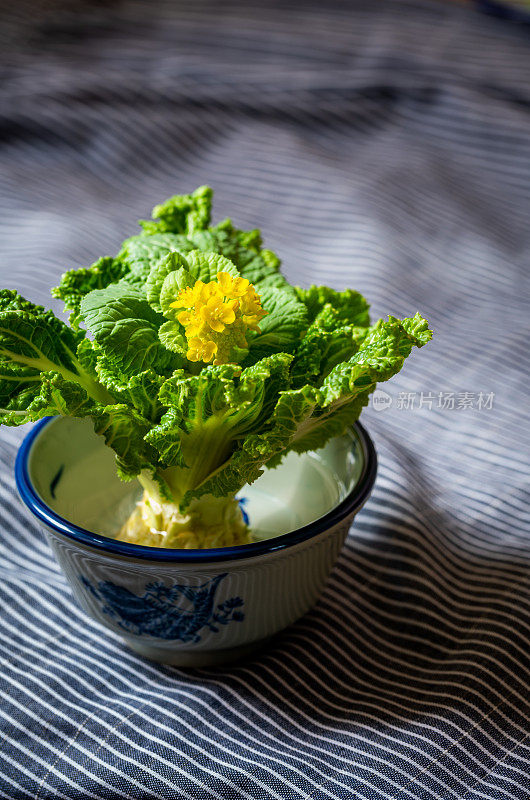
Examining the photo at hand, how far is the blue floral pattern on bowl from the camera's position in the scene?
51 cm

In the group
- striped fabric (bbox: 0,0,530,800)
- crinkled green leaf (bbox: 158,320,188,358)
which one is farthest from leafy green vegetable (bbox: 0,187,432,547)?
striped fabric (bbox: 0,0,530,800)

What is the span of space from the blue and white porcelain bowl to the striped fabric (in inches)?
2.6

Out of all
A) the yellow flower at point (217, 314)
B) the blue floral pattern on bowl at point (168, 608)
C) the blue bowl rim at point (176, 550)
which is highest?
the yellow flower at point (217, 314)

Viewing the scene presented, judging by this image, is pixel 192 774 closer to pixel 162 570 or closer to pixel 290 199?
pixel 162 570

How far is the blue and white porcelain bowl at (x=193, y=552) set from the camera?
1.61 feet

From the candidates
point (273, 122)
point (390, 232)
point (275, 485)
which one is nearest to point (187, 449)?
point (275, 485)

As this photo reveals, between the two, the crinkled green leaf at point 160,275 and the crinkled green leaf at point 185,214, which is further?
the crinkled green leaf at point 185,214

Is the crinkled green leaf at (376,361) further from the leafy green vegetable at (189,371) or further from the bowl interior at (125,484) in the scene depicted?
the bowl interior at (125,484)

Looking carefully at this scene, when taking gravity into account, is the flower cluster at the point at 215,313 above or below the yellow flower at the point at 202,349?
above

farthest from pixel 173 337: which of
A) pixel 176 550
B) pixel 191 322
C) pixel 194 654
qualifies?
pixel 194 654

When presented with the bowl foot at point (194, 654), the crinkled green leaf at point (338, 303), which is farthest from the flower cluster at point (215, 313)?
the bowl foot at point (194, 654)

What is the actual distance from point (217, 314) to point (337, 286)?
0.62 metres

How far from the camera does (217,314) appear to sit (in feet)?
1.51

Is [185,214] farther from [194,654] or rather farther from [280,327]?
[194,654]
